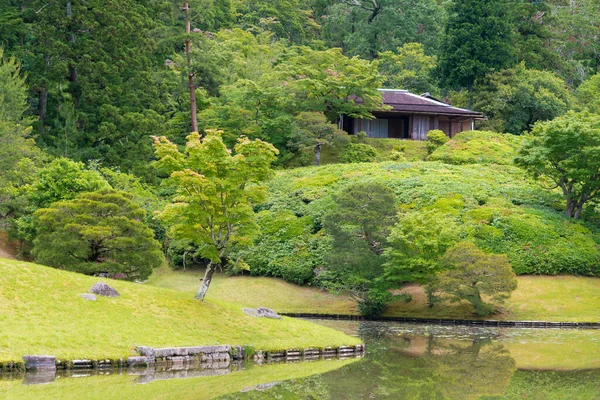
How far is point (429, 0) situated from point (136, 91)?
39.5 meters

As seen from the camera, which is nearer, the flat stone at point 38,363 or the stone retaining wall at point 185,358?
the flat stone at point 38,363

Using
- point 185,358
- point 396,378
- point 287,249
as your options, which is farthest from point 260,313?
point 287,249

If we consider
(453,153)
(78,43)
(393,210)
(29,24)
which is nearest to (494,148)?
(453,153)

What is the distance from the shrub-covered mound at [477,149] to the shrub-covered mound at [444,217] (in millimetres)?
2409

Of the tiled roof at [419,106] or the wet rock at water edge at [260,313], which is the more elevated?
the tiled roof at [419,106]

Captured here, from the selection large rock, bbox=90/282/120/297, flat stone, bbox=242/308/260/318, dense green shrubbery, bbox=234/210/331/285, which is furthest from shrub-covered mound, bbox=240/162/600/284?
large rock, bbox=90/282/120/297

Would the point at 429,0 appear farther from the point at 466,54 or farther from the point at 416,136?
the point at 416,136

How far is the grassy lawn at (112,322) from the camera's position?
23.9 m

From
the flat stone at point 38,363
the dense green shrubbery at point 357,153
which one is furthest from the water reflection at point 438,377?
the dense green shrubbery at point 357,153

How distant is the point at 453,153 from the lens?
59.2 m

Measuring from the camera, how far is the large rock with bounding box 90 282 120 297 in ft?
92.0

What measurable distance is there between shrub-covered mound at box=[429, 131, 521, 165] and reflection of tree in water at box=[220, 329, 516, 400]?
26646 mm

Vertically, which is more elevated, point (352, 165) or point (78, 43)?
point (78, 43)

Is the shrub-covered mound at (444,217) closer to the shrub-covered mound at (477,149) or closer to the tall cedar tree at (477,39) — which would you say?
the shrub-covered mound at (477,149)
